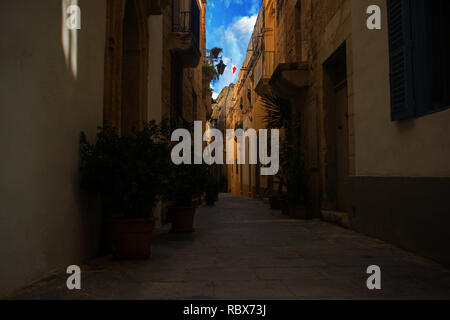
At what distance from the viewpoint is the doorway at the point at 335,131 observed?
7.89 m

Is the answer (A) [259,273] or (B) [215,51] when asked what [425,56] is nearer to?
(A) [259,273]

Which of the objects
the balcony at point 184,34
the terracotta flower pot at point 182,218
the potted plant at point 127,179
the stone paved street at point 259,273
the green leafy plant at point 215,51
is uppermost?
the green leafy plant at point 215,51

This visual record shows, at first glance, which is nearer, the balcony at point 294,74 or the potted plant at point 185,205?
the potted plant at point 185,205

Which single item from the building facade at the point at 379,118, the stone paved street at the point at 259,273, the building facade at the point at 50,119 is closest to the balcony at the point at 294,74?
the building facade at the point at 379,118

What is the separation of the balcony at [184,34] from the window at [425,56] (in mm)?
5466

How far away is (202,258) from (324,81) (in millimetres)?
5429

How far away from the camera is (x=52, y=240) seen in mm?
3355

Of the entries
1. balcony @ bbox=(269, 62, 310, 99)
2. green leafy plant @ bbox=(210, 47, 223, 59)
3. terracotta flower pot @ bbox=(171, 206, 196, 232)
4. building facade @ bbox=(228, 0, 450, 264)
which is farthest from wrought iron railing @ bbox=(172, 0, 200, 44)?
green leafy plant @ bbox=(210, 47, 223, 59)

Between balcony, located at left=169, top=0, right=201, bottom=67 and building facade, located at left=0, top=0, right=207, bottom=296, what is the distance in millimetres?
3687

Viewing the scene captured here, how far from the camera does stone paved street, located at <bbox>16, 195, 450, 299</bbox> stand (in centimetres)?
284

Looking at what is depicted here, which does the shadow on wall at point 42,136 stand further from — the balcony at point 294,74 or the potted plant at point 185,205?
the balcony at point 294,74

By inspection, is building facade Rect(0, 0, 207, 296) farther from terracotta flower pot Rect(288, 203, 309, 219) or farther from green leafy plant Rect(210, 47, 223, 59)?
green leafy plant Rect(210, 47, 223, 59)

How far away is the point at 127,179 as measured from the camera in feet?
12.9

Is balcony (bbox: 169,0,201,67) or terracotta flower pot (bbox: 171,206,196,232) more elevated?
balcony (bbox: 169,0,201,67)
